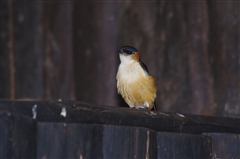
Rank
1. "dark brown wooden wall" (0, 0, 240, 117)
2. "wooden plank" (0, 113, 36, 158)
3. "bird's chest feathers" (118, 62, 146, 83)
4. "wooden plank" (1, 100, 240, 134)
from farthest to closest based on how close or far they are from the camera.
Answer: "bird's chest feathers" (118, 62, 146, 83) → "dark brown wooden wall" (0, 0, 240, 117) → "wooden plank" (1, 100, 240, 134) → "wooden plank" (0, 113, 36, 158)

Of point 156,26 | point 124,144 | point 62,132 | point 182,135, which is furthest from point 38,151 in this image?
point 156,26

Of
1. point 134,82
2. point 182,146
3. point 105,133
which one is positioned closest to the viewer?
point 105,133

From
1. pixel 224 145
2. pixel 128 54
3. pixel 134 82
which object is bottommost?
pixel 224 145

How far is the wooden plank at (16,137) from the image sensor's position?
1707 mm

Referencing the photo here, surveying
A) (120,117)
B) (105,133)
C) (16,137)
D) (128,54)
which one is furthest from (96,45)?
(16,137)

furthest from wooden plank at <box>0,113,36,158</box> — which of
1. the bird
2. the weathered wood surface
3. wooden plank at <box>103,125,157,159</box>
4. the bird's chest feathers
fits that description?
the bird's chest feathers

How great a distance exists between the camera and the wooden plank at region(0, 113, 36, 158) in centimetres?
171

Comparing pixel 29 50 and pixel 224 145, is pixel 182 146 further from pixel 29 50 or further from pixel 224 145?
pixel 29 50

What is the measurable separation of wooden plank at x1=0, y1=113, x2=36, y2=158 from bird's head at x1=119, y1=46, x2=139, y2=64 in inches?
73.0

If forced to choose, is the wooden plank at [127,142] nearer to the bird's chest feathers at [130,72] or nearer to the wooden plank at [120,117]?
the wooden plank at [120,117]

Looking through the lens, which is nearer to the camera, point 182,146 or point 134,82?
point 182,146

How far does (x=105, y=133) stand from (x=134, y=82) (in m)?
1.96

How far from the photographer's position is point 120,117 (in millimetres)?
2105

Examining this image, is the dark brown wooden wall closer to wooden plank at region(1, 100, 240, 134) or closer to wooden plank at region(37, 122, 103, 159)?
wooden plank at region(1, 100, 240, 134)
